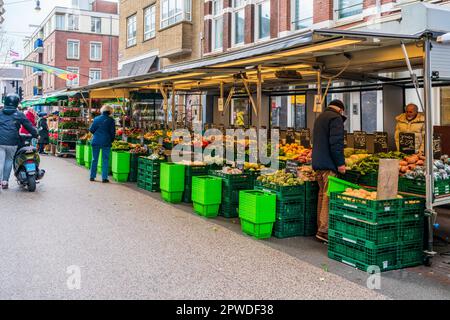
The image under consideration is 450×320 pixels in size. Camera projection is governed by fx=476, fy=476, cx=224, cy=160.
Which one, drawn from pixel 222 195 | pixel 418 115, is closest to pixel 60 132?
pixel 222 195

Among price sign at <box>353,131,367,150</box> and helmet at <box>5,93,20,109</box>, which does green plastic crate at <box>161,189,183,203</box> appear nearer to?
helmet at <box>5,93,20,109</box>

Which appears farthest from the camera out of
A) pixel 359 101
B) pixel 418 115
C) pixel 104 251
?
pixel 359 101

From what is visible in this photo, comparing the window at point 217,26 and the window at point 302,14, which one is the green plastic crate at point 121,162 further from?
the window at point 217,26

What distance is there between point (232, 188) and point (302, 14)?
1044cm

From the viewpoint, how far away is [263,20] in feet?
63.1

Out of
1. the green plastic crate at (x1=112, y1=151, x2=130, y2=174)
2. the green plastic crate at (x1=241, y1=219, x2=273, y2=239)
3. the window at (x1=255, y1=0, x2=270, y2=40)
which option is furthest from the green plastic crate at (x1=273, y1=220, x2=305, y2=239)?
the window at (x1=255, y1=0, x2=270, y2=40)

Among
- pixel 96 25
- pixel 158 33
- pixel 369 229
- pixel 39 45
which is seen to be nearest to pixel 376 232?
pixel 369 229

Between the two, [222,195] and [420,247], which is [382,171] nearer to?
[420,247]

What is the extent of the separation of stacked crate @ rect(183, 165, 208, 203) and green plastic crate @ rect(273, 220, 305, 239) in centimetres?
307

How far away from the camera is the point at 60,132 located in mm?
21594

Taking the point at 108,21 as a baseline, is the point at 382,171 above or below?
below

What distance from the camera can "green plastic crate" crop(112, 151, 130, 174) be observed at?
13.3 metres
